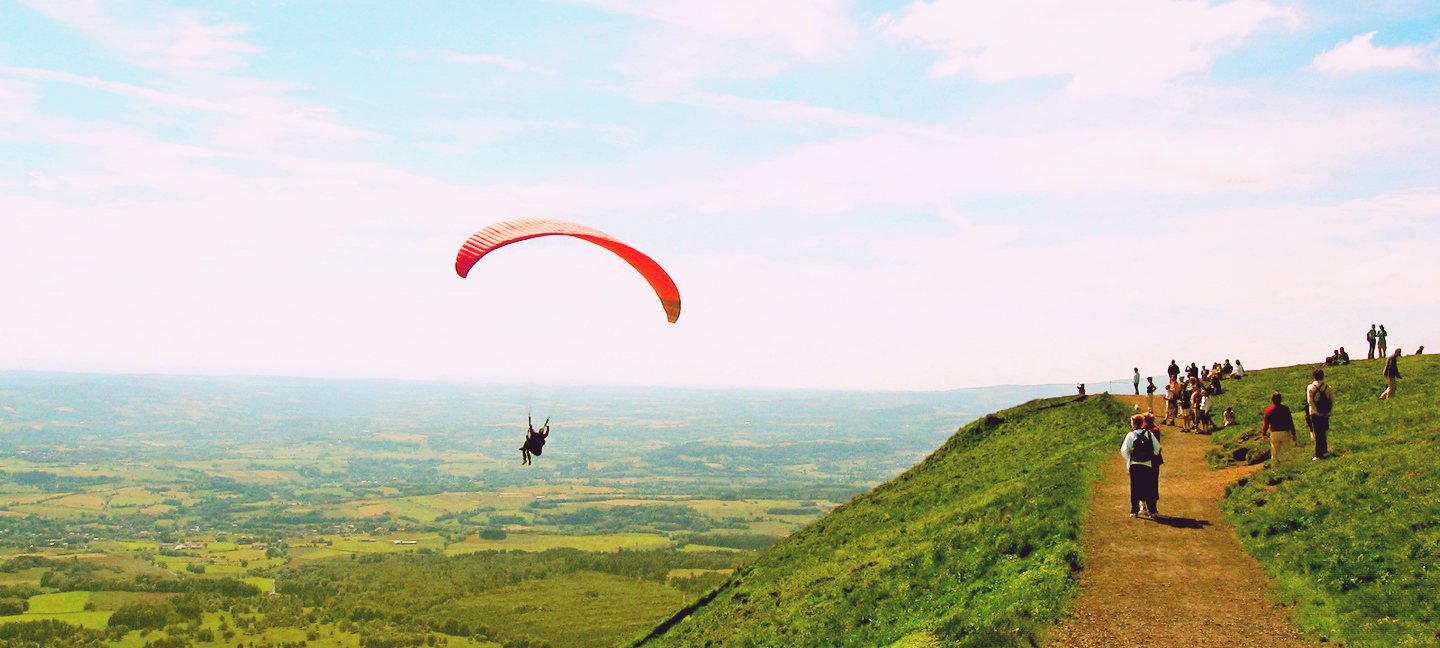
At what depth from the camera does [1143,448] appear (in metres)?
19.3

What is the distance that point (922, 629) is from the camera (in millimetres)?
16266

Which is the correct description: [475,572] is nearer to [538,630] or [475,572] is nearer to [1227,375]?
[538,630]

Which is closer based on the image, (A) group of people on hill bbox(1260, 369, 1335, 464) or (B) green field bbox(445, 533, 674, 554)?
(A) group of people on hill bbox(1260, 369, 1335, 464)

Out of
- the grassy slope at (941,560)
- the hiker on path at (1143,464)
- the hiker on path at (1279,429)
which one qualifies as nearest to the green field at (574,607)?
the grassy slope at (941,560)

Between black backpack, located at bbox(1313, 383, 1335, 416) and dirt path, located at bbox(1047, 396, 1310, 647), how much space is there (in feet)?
10.7

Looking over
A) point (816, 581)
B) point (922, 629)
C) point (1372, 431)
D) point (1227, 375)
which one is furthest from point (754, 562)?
point (1227, 375)

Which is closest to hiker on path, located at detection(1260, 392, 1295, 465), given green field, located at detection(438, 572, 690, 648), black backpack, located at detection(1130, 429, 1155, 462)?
black backpack, located at detection(1130, 429, 1155, 462)

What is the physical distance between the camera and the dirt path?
13.1m

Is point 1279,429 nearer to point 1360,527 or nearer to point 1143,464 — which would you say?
point 1143,464

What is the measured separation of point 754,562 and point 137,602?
5388 inches

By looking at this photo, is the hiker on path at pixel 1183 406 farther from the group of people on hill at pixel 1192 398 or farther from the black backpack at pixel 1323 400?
the black backpack at pixel 1323 400

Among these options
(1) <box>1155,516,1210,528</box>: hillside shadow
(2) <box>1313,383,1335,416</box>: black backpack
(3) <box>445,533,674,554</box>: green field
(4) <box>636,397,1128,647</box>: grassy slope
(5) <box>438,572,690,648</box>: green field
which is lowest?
(3) <box>445,533,674,554</box>: green field

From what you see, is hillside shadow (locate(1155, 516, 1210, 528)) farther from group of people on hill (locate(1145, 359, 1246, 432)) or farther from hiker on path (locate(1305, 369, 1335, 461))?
group of people on hill (locate(1145, 359, 1246, 432))

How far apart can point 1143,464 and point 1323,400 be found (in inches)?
261
